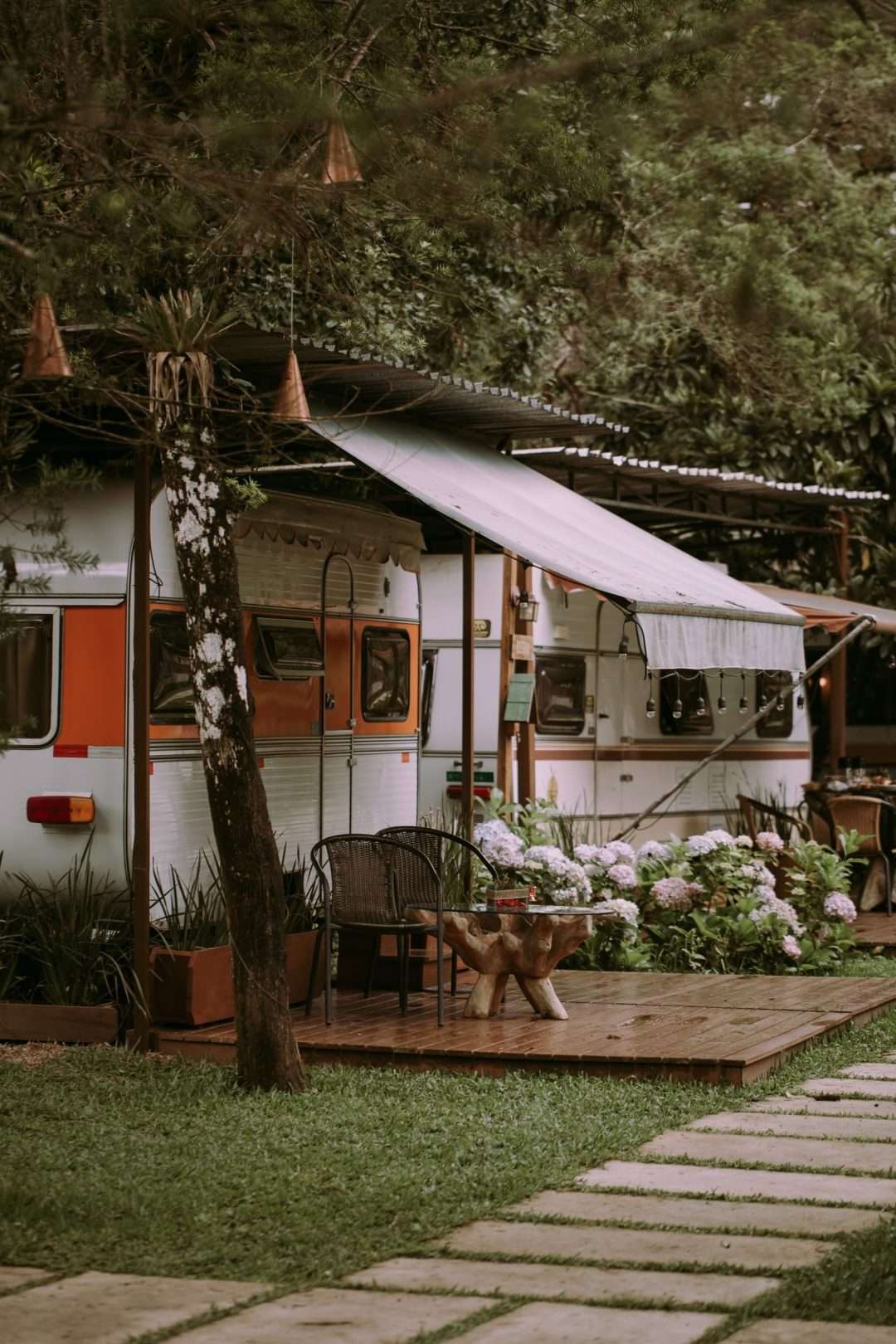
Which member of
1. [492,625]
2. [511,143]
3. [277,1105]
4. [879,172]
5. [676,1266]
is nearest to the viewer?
[676,1266]

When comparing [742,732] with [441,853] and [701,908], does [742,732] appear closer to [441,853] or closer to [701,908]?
[701,908]

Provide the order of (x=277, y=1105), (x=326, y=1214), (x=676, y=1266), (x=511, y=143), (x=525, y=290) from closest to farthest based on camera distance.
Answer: (x=676, y=1266), (x=326, y=1214), (x=277, y=1105), (x=511, y=143), (x=525, y=290)

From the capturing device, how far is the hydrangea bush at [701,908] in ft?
36.0

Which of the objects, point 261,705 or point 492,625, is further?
point 492,625

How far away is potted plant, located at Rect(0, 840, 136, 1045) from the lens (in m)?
8.77

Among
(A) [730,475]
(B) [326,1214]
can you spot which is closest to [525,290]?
(A) [730,475]

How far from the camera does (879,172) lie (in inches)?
934

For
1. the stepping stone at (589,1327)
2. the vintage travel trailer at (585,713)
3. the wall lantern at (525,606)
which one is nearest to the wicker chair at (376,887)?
the vintage travel trailer at (585,713)

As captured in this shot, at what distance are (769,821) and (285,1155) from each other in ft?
30.3

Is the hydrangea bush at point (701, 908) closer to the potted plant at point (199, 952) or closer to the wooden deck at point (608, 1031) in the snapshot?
the wooden deck at point (608, 1031)

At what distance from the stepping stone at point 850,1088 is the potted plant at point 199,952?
2324 millimetres

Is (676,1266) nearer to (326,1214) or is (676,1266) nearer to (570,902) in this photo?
(326,1214)

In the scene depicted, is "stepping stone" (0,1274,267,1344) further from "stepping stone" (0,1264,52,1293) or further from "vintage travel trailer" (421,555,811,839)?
"vintage travel trailer" (421,555,811,839)

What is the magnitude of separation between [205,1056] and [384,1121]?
1.58 meters
